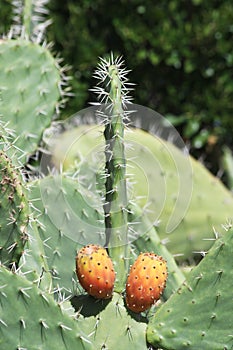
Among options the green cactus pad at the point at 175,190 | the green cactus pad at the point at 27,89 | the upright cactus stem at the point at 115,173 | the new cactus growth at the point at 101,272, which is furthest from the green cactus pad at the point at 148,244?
the green cactus pad at the point at 175,190

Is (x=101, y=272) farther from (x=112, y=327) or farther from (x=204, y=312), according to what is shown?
(x=204, y=312)

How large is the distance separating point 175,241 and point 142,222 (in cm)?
107

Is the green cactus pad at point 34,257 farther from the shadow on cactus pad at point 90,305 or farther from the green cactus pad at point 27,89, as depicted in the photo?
the green cactus pad at point 27,89

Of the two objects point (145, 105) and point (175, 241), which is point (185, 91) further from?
point (175, 241)

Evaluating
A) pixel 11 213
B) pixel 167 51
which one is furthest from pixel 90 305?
pixel 167 51

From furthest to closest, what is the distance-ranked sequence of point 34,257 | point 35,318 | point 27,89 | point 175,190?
point 175,190 < point 27,89 < point 34,257 < point 35,318

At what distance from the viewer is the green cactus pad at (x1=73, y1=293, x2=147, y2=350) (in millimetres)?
1813

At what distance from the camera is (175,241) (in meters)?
3.33

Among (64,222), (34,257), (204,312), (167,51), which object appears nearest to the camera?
(204,312)

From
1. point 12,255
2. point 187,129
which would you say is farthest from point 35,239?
point 187,129

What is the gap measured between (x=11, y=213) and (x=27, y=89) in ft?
3.17

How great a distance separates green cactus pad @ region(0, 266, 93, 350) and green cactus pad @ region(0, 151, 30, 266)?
0.57 ft

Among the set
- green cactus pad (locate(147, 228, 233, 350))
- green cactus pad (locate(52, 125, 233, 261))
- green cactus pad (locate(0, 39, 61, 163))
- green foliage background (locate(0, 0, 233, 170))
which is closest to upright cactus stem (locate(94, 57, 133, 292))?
green cactus pad (locate(147, 228, 233, 350))

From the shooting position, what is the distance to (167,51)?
174 inches
